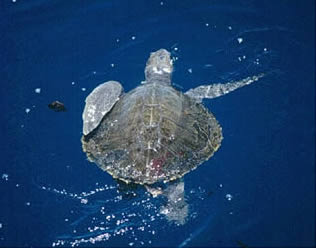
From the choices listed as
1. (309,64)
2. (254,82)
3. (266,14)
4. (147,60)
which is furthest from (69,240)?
(266,14)

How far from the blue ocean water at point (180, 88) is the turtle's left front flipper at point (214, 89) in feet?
0.29

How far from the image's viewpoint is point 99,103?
397 cm

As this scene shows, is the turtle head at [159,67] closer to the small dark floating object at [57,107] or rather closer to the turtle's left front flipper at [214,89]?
the turtle's left front flipper at [214,89]

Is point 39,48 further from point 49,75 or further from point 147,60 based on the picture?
point 147,60

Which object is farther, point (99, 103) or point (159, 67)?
point (159, 67)

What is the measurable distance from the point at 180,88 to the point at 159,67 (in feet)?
1.18

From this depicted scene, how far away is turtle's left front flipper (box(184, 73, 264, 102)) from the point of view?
423 centimetres

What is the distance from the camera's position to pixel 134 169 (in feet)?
10.8

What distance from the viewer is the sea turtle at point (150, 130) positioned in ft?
10.9

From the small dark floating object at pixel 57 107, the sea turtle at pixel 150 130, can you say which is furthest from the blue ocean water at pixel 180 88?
the sea turtle at pixel 150 130

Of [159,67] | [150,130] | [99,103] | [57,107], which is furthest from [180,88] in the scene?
[57,107]

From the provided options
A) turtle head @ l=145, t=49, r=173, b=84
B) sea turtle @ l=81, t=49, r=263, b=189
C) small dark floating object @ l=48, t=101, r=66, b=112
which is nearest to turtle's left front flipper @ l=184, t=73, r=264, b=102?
sea turtle @ l=81, t=49, r=263, b=189

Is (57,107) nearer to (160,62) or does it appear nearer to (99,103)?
(99,103)

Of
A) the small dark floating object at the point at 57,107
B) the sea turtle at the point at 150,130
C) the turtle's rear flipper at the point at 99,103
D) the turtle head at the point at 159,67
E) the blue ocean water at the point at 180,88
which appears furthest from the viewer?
the turtle head at the point at 159,67
